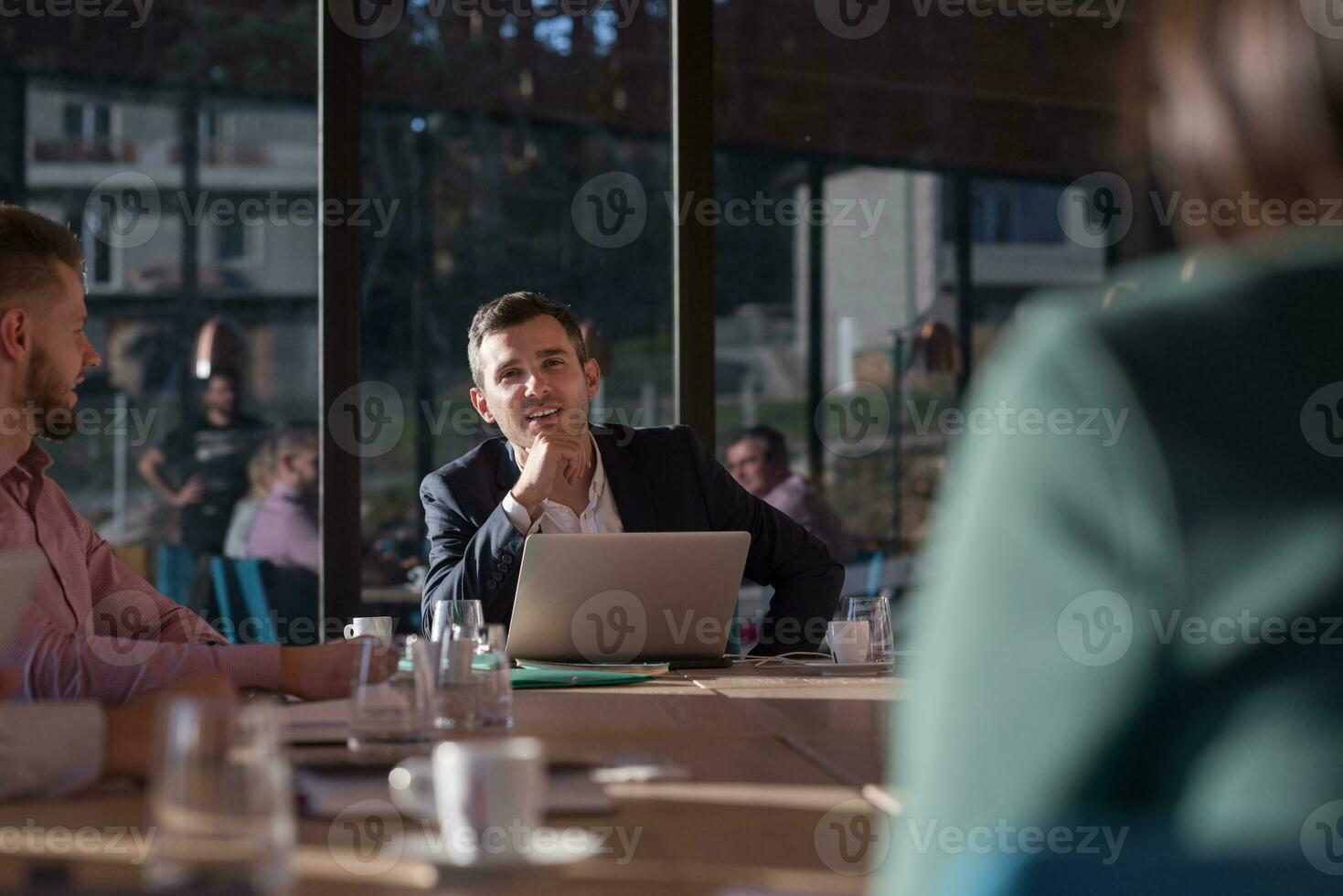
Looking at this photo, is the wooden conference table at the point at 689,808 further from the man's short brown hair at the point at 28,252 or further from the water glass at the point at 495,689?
the man's short brown hair at the point at 28,252

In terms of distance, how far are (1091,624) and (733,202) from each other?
6.86 meters

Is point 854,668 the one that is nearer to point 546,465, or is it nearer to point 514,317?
point 546,465

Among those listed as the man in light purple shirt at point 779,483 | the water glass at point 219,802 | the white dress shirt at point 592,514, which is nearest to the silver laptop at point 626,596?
the white dress shirt at point 592,514

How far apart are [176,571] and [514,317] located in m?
3.63

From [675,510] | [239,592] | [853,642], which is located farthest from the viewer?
[239,592]

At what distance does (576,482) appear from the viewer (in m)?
3.41

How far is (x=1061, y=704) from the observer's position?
0.69 meters

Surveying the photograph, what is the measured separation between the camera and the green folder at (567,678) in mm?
2371

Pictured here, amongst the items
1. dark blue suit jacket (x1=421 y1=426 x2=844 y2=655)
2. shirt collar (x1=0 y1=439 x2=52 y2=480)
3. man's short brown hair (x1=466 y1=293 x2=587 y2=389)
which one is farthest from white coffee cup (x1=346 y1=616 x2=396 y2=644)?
man's short brown hair (x1=466 y1=293 x2=587 y2=389)

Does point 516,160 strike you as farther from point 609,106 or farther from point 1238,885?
point 1238,885

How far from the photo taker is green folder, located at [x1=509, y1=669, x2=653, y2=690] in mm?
2371

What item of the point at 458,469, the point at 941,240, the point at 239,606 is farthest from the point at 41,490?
the point at 941,240

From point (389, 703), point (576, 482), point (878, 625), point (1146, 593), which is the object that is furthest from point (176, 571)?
point (1146, 593)

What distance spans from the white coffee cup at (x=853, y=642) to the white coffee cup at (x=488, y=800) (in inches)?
67.3
